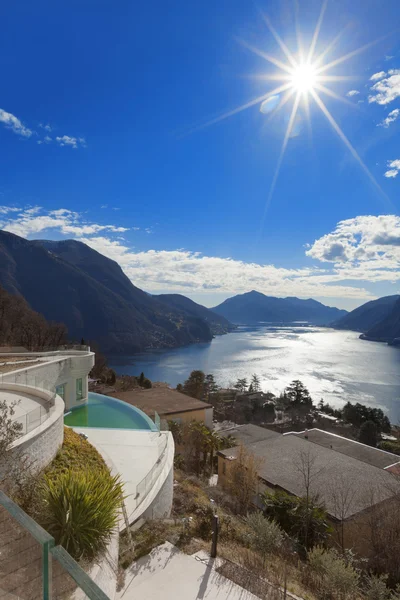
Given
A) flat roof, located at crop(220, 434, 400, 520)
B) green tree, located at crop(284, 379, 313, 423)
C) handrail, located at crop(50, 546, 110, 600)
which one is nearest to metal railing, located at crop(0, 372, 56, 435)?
handrail, located at crop(50, 546, 110, 600)

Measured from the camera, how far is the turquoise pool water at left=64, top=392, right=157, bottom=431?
13.6 meters

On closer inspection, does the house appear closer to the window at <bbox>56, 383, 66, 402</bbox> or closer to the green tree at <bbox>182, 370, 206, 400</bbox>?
the window at <bbox>56, 383, 66, 402</bbox>

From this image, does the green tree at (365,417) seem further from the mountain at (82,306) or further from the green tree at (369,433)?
the mountain at (82,306)

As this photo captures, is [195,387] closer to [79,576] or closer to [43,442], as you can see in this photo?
[43,442]

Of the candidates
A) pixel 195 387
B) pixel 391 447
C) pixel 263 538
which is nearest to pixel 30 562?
pixel 263 538

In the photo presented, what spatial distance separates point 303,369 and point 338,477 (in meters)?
75.4

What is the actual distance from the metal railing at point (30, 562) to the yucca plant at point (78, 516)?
8.03ft

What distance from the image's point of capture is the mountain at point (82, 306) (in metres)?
130

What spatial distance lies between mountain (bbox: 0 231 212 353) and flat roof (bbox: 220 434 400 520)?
340 ft

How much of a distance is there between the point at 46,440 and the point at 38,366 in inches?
276

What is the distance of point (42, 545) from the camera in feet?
7.37

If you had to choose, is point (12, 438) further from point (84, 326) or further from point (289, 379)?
point (84, 326)

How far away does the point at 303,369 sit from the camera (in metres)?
87.6

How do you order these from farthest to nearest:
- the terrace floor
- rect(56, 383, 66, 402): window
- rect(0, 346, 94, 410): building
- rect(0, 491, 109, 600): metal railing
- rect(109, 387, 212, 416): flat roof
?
rect(109, 387, 212, 416): flat roof < rect(56, 383, 66, 402): window < rect(0, 346, 94, 410): building < the terrace floor < rect(0, 491, 109, 600): metal railing
